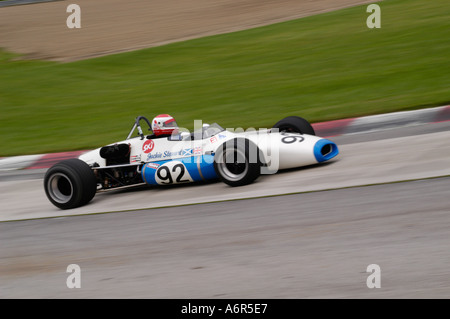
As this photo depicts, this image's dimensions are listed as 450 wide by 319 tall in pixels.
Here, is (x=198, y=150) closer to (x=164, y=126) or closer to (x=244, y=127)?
(x=164, y=126)

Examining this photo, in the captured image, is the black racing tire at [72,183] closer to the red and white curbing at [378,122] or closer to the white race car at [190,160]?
the white race car at [190,160]

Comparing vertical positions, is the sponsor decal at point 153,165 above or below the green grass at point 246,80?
below

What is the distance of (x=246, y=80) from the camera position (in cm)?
1515

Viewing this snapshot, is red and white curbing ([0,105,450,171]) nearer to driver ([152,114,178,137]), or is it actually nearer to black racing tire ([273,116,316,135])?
black racing tire ([273,116,316,135])

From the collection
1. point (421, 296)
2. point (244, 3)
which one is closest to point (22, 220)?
point (421, 296)

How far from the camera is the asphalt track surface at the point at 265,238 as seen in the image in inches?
178

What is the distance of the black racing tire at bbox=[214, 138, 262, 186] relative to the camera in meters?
7.16

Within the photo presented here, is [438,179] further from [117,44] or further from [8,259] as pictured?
[117,44]

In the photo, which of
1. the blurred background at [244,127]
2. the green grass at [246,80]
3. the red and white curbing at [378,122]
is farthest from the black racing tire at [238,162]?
the green grass at [246,80]

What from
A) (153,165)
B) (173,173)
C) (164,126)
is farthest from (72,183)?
(164,126)

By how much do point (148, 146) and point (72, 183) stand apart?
107 cm

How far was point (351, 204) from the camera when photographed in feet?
19.9

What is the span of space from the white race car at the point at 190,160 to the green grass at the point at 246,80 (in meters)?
3.40

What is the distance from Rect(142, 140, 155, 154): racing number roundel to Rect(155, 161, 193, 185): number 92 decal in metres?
0.35
